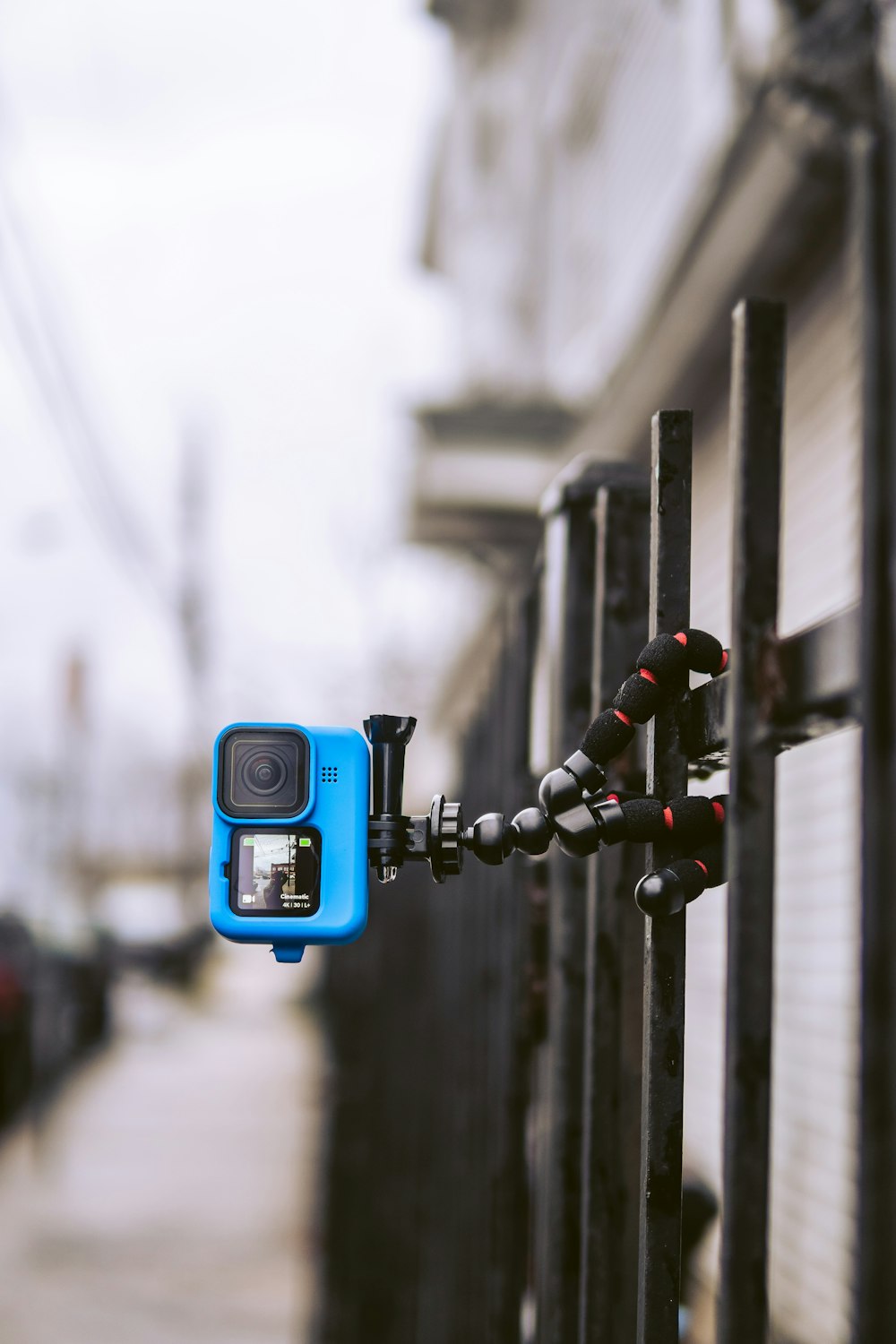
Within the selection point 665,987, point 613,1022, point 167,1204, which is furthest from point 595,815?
point 167,1204

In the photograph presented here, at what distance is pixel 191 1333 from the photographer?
5473 millimetres

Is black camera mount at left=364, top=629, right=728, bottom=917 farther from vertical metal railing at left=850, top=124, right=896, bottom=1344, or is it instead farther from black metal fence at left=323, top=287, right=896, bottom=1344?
vertical metal railing at left=850, top=124, right=896, bottom=1344

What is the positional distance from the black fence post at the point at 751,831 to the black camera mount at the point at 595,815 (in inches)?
3.3

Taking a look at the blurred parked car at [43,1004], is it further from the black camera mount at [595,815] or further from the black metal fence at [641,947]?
the black camera mount at [595,815]

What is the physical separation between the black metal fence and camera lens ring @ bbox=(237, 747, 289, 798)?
314 millimetres

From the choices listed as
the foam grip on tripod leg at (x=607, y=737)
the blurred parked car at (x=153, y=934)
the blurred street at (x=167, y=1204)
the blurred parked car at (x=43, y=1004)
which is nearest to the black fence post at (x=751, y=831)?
the foam grip on tripod leg at (x=607, y=737)

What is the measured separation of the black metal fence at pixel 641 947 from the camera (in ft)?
2.66

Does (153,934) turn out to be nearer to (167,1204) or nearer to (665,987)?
(167,1204)

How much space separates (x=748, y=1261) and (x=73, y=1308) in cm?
563

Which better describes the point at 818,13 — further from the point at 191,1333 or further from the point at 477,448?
the point at 191,1333

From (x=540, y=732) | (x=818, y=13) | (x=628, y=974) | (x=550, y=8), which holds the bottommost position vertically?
(x=628, y=974)

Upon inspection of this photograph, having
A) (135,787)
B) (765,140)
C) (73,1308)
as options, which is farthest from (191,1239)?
(135,787)

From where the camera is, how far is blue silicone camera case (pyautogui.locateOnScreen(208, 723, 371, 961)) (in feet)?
3.63

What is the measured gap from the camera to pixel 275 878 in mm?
1109
